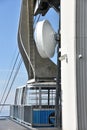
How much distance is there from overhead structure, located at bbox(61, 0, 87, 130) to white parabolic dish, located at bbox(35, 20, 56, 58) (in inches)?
68.2

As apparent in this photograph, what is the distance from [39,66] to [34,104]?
4.55 metres

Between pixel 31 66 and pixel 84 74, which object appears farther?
pixel 31 66

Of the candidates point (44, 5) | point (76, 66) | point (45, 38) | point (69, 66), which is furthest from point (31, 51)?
point (76, 66)

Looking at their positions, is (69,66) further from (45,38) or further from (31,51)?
(31,51)

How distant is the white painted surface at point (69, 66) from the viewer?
11.8 meters

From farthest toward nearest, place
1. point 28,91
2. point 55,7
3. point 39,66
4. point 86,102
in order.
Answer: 1. point 39,66
2. point 28,91
3. point 55,7
4. point 86,102

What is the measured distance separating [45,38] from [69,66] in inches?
88.3

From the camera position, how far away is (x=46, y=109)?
2050 cm

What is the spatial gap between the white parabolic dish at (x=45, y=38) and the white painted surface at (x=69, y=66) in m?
1.14

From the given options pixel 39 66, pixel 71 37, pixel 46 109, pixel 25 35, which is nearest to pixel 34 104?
pixel 46 109

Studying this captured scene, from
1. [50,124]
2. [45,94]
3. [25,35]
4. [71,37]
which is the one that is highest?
[25,35]

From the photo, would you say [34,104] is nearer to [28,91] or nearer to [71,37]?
[28,91]

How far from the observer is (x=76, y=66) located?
1175 centimetres

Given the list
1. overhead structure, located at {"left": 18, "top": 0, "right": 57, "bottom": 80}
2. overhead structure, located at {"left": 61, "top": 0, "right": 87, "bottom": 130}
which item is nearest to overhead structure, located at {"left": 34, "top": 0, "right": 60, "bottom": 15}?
overhead structure, located at {"left": 18, "top": 0, "right": 57, "bottom": 80}
